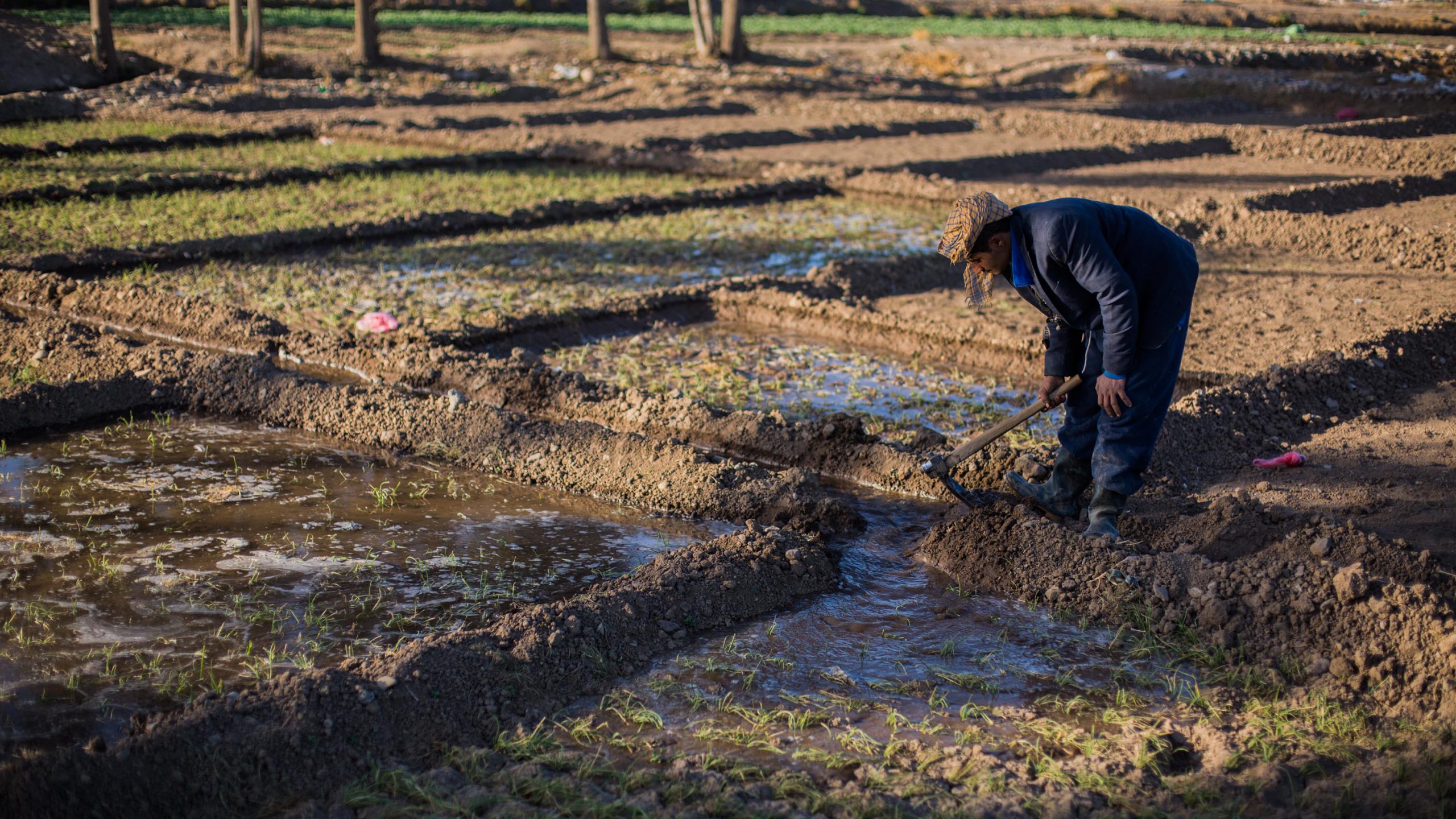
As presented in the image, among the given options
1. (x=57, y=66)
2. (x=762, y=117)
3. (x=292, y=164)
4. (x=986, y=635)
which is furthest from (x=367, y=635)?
(x=57, y=66)

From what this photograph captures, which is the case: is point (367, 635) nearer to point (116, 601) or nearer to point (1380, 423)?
point (116, 601)

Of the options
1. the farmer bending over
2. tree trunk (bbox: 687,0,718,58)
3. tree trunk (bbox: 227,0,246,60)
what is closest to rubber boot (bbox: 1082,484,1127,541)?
the farmer bending over

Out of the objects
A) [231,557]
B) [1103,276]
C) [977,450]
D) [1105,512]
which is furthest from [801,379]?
[231,557]

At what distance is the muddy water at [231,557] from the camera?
12.5 feet

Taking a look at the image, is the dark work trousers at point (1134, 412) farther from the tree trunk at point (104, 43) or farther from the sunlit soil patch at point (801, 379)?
the tree trunk at point (104, 43)

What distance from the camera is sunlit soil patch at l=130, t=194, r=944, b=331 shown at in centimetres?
848

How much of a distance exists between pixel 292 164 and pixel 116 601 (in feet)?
35.9

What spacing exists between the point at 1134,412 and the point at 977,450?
719 millimetres

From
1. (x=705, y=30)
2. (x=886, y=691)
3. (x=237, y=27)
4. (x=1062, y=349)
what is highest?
(x=705, y=30)

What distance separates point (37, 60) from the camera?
1958 cm

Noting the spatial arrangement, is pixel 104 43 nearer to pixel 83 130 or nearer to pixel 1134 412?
pixel 83 130

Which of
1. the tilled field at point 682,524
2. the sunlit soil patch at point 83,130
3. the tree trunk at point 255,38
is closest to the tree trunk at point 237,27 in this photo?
the tree trunk at point 255,38

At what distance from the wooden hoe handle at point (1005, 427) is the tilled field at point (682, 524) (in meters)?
0.29

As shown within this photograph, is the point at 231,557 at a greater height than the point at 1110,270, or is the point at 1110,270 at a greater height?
the point at 1110,270
